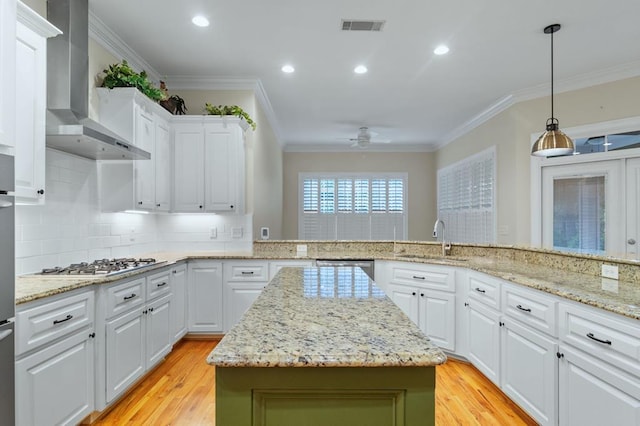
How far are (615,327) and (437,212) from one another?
20.3ft

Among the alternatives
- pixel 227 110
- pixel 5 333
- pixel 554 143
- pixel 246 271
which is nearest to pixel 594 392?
pixel 554 143

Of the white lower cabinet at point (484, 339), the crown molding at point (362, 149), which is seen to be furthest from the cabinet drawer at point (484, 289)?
the crown molding at point (362, 149)

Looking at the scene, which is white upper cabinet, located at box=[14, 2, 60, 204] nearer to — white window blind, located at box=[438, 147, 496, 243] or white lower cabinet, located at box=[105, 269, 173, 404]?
white lower cabinet, located at box=[105, 269, 173, 404]

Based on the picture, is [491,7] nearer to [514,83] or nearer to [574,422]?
[514,83]

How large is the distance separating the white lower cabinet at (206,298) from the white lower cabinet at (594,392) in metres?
2.92

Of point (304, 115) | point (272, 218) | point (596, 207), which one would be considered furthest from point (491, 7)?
point (272, 218)

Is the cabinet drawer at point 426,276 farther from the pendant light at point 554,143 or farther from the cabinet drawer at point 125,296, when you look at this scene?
the cabinet drawer at point 125,296

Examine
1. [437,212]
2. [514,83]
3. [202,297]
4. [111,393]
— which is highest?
[514,83]

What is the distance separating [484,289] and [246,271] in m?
2.24

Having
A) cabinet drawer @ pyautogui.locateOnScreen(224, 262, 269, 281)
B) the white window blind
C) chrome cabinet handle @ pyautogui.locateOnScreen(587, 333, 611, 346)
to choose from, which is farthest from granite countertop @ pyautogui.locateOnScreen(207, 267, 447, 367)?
the white window blind

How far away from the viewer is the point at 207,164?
12.4 ft

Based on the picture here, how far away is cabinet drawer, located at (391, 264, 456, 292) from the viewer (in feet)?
10.2

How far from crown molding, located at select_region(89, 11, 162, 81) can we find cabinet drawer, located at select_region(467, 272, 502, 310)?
371cm

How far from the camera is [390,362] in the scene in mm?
858
